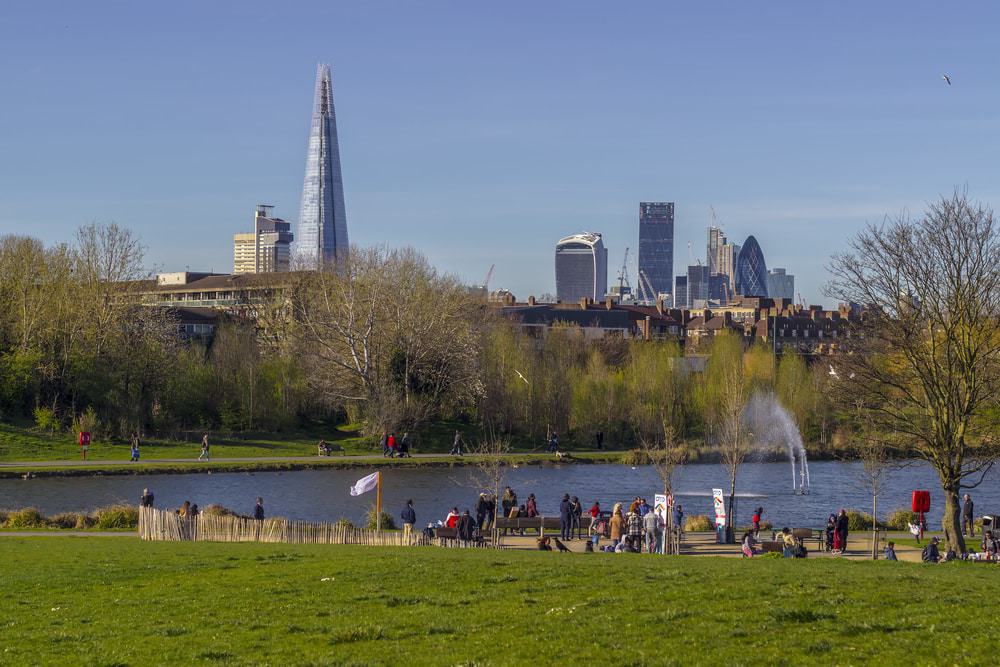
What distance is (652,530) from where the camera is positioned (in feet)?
110

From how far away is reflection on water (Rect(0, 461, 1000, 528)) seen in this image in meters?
51.0

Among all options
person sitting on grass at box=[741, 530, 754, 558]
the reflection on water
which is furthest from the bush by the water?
person sitting on grass at box=[741, 530, 754, 558]

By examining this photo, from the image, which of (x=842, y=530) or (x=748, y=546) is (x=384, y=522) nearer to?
(x=748, y=546)

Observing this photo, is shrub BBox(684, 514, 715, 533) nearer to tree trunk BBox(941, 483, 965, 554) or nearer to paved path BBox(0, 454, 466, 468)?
tree trunk BBox(941, 483, 965, 554)

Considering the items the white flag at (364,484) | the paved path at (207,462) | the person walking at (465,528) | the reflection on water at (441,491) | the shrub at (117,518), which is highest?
the white flag at (364,484)

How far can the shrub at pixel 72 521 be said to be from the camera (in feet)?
133

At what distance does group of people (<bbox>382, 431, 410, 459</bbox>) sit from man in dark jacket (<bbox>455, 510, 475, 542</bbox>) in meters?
36.5

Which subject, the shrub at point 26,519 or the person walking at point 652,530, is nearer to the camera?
the person walking at point 652,530

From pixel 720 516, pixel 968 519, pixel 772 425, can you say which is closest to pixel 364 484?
pixel 720 516

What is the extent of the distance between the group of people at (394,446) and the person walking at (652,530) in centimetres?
3984

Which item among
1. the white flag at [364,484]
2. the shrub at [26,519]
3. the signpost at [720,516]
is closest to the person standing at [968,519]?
the signpost at [720,516]

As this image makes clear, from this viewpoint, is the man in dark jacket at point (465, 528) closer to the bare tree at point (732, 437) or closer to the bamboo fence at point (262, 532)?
the bamboo fence at point (262, 532)

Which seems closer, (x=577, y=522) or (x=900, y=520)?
(x=577, y=522)

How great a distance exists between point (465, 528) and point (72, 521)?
15.2m
